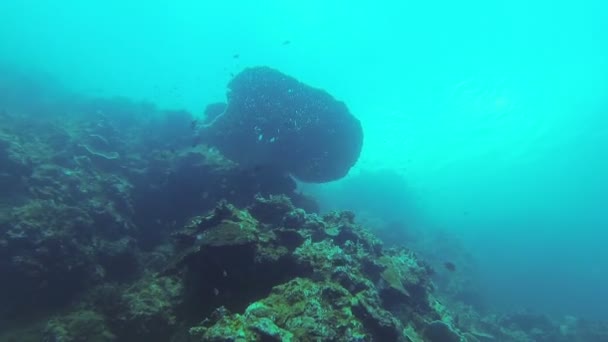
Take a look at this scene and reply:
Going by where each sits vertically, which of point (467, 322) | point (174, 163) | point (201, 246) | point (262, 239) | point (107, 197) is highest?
point (467, 322)

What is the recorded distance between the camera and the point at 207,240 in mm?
8031

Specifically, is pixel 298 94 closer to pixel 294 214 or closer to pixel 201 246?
pixel 294 214

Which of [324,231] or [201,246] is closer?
[201,246]

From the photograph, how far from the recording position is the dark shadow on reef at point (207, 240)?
7402 mm

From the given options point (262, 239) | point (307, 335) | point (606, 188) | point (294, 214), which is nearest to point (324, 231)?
point (294, 214)

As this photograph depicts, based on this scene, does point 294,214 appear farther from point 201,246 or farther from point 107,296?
point 107,296

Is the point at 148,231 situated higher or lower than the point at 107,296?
higher

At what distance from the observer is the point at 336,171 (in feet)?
59.6

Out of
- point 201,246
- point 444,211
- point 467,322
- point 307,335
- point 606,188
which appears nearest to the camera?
point 307,335

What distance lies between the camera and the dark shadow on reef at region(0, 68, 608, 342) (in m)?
7.40

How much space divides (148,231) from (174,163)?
13.1 feet

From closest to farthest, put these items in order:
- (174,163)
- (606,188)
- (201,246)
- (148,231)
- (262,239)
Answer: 1. (201,246)
2. (262,239)
3. (148,231)
4. (174,163)
5. (606,188)

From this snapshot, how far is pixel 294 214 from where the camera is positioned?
11.4m

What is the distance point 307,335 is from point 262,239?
149 inches
